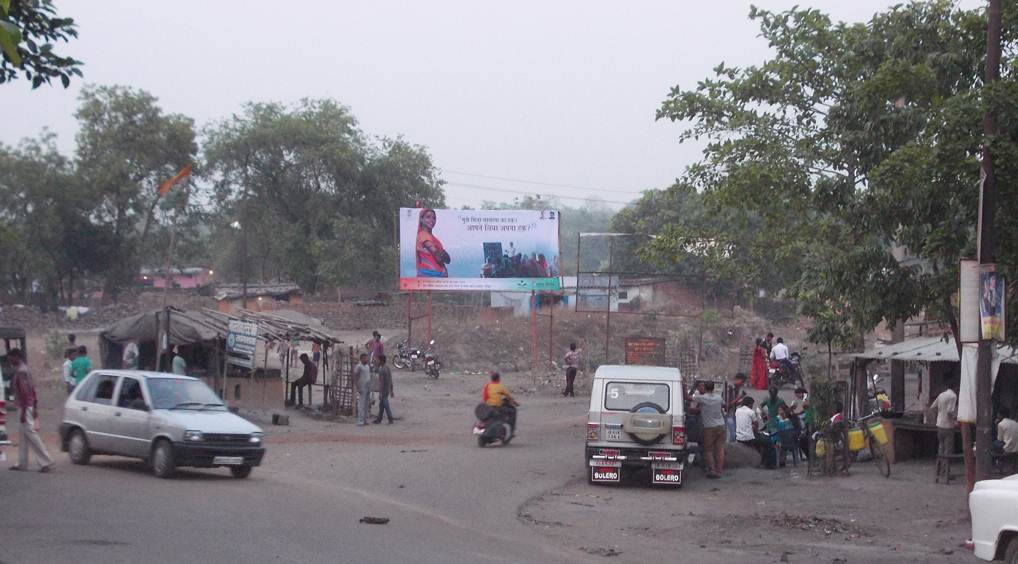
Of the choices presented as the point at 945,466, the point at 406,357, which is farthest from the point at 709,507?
the point at 406,357

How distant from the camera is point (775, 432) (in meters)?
20.2

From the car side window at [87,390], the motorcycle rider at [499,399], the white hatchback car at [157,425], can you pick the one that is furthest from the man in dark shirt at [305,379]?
the white hatchback car at [157,425]

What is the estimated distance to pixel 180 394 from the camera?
15.8 metres

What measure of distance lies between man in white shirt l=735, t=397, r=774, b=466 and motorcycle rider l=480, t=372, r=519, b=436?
4.82 metres

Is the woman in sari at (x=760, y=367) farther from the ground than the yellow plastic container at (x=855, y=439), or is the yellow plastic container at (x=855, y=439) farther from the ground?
the woman in sari at (x=760, y=367)

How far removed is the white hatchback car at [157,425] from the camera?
48.3ft

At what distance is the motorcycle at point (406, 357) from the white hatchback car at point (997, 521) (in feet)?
114

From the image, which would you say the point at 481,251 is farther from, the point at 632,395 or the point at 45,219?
the point at 45,219

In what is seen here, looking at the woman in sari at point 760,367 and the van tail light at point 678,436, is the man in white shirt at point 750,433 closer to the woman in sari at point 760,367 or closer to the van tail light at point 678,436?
Result: the van tail light at point 678,436

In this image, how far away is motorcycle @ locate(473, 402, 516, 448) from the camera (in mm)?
21766

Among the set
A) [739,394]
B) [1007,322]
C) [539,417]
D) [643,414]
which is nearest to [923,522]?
[1007,322]

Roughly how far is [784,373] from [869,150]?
20.2m

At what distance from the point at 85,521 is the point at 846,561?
8211mm

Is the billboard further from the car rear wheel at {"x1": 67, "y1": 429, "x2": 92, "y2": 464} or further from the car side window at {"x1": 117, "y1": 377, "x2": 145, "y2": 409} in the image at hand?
the car side window at {"x1": 117, "y1": 377, "x2": 145, "y2": 409}
